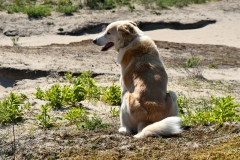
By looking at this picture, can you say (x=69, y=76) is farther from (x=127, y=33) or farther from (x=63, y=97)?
(x=127, y=33)

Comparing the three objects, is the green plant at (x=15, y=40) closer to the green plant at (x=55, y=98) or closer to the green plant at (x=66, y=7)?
the green plant at (x=66, y=7)

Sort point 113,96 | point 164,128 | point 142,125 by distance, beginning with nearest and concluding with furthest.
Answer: point 164,128 → point 142,125 → point 113,96

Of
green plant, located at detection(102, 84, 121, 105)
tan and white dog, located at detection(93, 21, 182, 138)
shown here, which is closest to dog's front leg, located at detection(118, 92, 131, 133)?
tan and white dog, located at detection(93, 21, 182, 138)

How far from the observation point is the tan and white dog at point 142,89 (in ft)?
20.1

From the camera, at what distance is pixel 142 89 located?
6.70 metres

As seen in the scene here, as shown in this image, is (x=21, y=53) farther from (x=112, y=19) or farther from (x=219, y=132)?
(x=219, y=132)

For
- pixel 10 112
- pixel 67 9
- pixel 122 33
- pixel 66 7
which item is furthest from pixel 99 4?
pixel 10 112

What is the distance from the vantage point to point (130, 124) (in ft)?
22.0

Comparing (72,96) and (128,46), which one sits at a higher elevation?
(128,46)

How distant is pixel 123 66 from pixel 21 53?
6.76 metres

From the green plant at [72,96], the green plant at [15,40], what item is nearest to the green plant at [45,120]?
the green plant at [72,96]

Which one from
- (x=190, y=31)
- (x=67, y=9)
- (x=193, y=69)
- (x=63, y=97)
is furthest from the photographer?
(x=67, y=9)

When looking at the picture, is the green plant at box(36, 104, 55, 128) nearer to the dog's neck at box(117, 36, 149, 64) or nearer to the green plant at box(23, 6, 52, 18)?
the dog's neck at box(117, 36, 149, 64)

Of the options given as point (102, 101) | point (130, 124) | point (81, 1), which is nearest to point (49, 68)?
point (102, 101)
